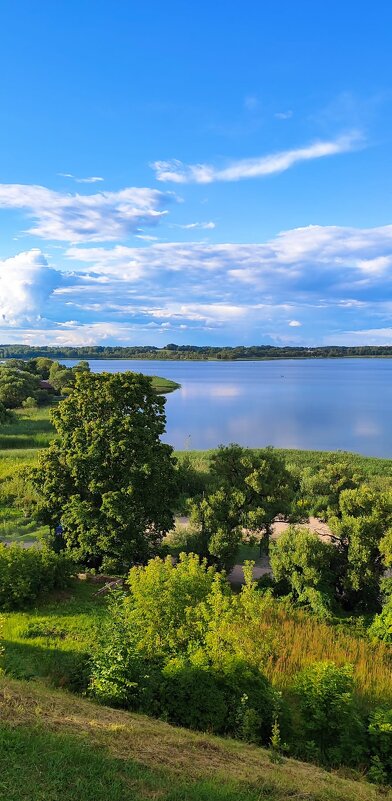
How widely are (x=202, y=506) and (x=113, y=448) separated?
400 cm

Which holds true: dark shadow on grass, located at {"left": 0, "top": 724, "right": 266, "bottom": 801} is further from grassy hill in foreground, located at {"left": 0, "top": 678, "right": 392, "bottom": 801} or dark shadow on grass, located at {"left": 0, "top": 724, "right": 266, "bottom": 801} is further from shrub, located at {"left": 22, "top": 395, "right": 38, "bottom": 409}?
shrub, located at {"left": 22, "top": 395, "right": 38, "bottom": 409}

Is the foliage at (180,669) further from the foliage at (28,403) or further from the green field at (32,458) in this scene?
the foliage at (28,403)

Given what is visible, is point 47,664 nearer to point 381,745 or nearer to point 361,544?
point 381,745

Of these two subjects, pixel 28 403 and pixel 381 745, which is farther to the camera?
pixel 28 403

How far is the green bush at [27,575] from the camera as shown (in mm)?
15906

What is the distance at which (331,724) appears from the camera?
9.87m

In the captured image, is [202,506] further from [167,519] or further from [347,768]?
[347,768]

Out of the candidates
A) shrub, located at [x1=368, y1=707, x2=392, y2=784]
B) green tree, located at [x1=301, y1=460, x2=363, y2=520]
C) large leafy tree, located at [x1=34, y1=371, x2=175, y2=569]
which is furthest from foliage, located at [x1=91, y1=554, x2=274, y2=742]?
green tree, located at [x1=301, y1=460, x2=363, y2=520]

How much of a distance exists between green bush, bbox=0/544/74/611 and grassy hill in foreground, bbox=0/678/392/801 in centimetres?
693

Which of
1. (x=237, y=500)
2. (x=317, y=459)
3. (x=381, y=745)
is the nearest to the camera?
(x=381, y=745)

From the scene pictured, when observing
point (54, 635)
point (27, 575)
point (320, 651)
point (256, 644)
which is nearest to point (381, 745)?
point (256, 644)

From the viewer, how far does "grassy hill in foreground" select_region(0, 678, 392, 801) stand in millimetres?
6531

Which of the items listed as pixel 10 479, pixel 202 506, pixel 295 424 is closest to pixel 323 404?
pixel 295 424

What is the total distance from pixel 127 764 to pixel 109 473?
1267 centimetres
